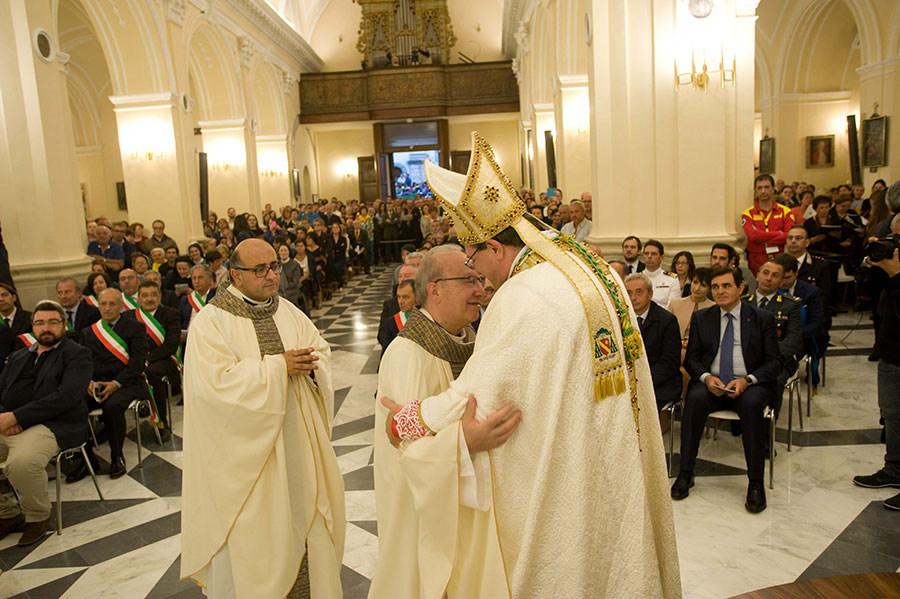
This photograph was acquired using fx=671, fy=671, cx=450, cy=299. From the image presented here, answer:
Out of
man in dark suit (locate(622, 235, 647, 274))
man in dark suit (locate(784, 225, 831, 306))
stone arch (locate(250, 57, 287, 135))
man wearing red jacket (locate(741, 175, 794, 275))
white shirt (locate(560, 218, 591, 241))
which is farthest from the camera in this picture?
stone arch (locate(250, 57, 287, 135))

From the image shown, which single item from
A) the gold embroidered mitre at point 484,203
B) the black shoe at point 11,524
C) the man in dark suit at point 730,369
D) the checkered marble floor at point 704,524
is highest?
the gold embroidered mitre at point 484,203

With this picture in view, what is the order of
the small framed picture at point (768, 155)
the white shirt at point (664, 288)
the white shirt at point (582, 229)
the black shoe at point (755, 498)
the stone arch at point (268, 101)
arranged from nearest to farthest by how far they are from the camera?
the black shoe at point (755, 498) → the white shirt at point (664, 288) → the white shirt at point (582, 229) → the small framed picture at point (768, 155) → the stone arch at point (268, 101)

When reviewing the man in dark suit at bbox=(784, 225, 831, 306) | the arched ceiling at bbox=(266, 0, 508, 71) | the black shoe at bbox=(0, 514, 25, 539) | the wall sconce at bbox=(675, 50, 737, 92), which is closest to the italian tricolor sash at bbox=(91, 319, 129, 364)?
the black shoe at bbox=(0, 514, 25, 539)

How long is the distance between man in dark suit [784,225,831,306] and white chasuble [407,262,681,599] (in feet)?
17.3

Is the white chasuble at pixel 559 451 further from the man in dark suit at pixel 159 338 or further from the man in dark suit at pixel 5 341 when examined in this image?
the man in dark suit at pixel 5 341

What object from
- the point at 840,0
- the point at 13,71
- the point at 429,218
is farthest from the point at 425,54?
the point at 13,71

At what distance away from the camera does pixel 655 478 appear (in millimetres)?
1984

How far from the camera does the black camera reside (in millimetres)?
3783

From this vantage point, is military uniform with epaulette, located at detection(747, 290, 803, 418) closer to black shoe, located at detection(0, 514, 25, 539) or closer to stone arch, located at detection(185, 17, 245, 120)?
black shoe, located at detection(0, 514, 25, 539)

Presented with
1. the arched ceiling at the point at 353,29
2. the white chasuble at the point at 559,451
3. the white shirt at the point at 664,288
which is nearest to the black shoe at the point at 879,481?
the white shirt at the point at 664,288

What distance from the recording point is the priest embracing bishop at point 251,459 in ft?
9.04

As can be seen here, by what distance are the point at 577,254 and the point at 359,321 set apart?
907 cm

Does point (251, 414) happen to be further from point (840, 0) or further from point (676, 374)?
point (840, 0)

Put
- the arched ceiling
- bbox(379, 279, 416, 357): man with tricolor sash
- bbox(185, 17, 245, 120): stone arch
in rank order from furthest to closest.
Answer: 1. the arched ceiling
2. bbox(185, 17, 245, 120): stone arch
3. bbox(379, 279, 416, 357): man with tricolor sash
